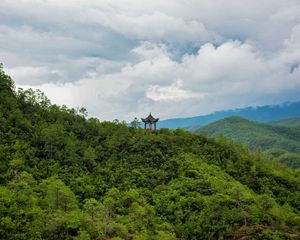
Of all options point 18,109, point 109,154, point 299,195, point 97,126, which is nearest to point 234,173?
point 299,195

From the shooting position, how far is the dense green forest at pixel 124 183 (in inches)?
1984

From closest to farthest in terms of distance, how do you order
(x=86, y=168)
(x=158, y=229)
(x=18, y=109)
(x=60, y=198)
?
1. (x=60, y=198)
2. (x=158, y=229)
3. (x=86, y=168)
4. (x=18, y=109)

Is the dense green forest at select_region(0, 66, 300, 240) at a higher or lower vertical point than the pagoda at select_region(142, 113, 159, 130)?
lower

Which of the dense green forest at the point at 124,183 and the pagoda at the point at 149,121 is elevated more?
the pagoda at the point at 149,121

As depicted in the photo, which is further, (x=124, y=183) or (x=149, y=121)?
(x=149, y=121)

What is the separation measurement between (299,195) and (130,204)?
3734 centimetres

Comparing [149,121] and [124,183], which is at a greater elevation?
[149,121]

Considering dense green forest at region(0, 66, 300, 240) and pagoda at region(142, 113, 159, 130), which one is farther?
pagoda at region(142, 113, 159, 130)

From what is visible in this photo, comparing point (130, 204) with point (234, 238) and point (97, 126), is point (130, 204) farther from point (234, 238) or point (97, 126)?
point (97, 126)

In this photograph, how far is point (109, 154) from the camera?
8069 centimetres

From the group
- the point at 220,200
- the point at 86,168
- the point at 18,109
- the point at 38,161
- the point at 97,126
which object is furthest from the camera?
the point at 97,126

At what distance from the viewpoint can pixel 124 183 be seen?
7206 centimetres

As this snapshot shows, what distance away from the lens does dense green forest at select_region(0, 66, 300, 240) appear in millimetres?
50406

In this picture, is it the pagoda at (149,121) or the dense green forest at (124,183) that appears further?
the pagoda at (149,121)
